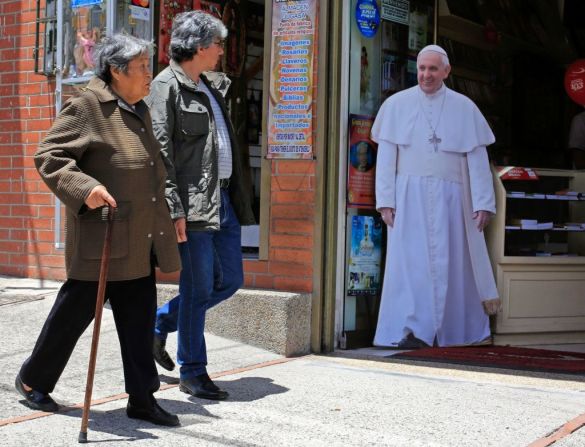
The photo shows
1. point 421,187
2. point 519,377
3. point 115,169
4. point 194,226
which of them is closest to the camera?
point 115,169

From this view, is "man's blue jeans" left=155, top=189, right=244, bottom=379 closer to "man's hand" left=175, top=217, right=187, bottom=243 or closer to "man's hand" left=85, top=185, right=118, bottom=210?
"man's hand" left=175, top=217, right=187, bottom=243

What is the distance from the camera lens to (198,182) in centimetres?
509

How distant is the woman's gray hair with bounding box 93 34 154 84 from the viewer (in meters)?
4.62

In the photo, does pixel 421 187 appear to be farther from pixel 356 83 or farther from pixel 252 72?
pixel 252 72

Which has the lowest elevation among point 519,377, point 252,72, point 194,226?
point 519,377

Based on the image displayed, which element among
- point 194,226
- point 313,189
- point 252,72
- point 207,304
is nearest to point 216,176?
point 194,226

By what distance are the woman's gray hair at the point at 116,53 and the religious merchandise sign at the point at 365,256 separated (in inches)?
107

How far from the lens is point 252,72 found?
8.09 meters

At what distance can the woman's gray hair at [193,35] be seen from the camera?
522cm

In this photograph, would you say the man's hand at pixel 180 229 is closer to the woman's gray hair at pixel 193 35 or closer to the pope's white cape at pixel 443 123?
the woman's gray hair at pixel 193 35

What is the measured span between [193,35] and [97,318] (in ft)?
5.58

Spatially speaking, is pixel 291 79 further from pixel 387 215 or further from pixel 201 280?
pixel 201 280

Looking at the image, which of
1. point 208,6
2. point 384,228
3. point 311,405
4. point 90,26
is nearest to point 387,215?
point 384,228

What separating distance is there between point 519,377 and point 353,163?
1921 millimetres
